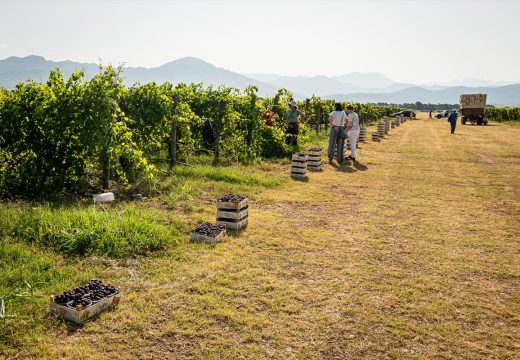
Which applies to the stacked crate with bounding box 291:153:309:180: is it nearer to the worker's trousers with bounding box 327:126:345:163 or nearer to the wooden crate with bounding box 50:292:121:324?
the worker's trousers with bounding box 327:126:345:163

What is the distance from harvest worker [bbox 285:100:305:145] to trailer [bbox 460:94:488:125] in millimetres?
39595

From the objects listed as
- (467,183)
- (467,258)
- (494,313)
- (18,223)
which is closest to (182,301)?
(18,223)

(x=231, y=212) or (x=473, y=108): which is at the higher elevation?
(x=473, y=108)

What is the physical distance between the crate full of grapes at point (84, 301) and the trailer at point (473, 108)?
172 feet

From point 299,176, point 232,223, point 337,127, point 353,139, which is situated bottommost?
point 232,223

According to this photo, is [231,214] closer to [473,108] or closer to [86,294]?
[86,294]

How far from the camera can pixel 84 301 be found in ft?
14.7

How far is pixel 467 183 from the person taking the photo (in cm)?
1313

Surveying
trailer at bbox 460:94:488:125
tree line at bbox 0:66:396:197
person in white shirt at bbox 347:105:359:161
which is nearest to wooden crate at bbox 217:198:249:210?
tree line at bbox 0:66:396:197

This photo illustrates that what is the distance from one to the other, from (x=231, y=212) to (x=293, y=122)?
10258 millimetres

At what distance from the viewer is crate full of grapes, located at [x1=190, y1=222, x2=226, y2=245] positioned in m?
6.78

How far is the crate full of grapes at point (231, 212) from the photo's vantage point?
7.51 m

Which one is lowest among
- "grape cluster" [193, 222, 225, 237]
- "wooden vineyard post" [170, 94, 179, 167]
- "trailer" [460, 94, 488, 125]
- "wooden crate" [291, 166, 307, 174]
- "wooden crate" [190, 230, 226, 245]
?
"wooden crate" [190, 230, 226, 245]

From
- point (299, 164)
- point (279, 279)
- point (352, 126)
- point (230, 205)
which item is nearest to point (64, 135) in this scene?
point (230, 205)
